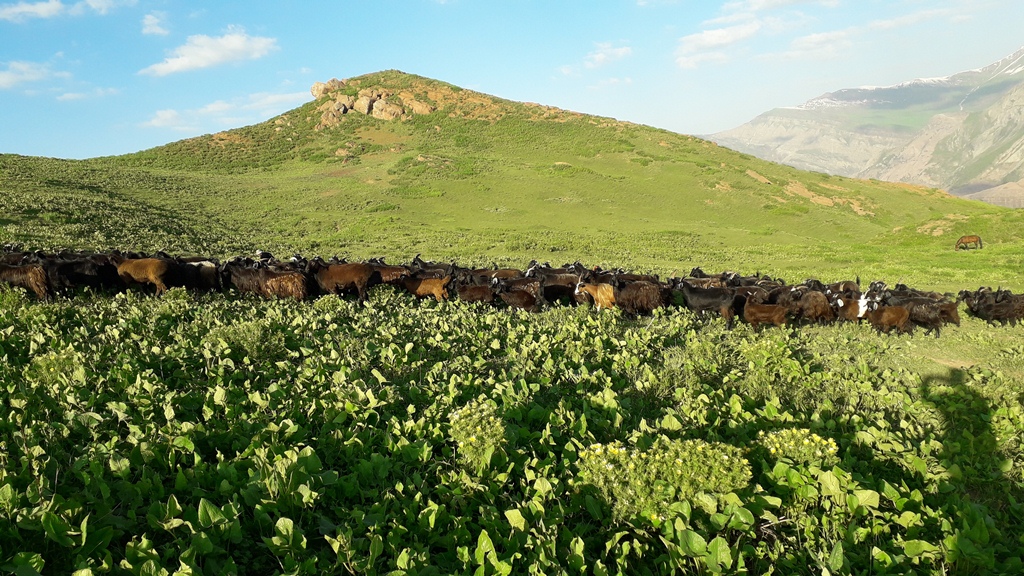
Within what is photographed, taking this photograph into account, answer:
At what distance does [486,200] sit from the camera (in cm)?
4444

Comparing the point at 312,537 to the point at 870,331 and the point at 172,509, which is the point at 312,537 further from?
the point at 870,331

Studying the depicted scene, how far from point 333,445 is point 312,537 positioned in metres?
1.10

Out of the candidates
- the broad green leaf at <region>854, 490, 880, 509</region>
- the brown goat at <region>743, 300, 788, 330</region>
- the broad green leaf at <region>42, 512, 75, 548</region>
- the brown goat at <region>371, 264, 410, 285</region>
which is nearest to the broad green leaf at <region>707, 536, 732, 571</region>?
the broad green leaf at <region>854, 490, 880, 509</region>

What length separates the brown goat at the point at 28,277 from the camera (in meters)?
11.0

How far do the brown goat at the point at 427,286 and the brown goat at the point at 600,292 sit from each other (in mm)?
3177

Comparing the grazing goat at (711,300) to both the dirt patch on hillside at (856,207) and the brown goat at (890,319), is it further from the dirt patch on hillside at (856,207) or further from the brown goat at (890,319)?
the dirt patch on hillside at (856,207)

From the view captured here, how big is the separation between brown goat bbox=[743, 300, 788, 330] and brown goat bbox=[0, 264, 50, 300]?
14440 millimetres

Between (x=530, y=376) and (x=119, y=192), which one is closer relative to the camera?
(x=530, y=376)

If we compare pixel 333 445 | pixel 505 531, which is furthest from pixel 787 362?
pixel 333 445

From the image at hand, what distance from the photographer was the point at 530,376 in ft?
21.8

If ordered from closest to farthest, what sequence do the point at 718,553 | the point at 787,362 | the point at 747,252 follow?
the point at 718,553 < the point at 787,362 < the point at 747,252

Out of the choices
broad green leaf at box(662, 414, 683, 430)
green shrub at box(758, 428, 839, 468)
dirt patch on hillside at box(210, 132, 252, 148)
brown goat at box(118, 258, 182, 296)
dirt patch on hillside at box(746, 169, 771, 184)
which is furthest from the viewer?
dirt patch on hillside at box(210, 132, 252, 148)

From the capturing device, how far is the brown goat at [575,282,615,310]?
1238 centimetres

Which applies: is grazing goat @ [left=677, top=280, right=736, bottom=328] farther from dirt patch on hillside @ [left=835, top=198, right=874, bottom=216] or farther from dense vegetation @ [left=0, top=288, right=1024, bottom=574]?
dirt patch on hillside @ [left=835, top=198, right=874, bottom=216]
